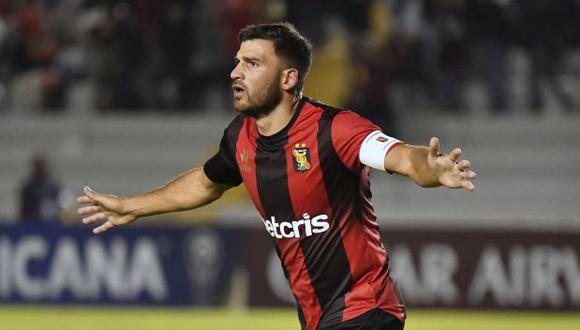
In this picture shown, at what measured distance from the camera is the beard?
5.36 meters

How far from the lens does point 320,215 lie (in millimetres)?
5406

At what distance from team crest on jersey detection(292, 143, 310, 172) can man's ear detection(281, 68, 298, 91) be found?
0.84ft

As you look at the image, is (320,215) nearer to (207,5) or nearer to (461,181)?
(461,181)

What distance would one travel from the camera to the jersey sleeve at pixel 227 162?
5770 mm

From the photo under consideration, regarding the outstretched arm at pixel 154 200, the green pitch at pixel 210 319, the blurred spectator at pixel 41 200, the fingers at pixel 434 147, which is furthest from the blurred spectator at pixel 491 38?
the fingers at pixel 434 147

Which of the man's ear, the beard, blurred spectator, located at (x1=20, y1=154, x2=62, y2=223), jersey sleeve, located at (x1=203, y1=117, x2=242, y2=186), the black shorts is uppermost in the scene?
the man's ear

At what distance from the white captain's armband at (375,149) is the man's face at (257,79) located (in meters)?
0.49

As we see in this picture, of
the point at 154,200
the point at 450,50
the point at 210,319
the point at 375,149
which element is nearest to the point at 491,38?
the point at 450,50

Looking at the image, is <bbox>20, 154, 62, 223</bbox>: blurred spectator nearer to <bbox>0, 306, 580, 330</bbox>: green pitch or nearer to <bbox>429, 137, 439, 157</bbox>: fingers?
<bbox>0, 306, 580, 330</bbox>: green pitch

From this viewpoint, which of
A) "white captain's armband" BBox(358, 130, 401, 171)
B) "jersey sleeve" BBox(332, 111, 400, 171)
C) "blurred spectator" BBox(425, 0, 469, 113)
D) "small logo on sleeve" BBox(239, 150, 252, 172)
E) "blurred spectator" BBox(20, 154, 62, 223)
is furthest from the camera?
"blurred spectator" BBox(425, 0, 469, 113)

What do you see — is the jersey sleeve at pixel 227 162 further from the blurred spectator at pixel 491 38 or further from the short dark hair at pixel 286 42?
the blurred spectator at pixel 491 38

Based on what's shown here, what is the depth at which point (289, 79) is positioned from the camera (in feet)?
17.9

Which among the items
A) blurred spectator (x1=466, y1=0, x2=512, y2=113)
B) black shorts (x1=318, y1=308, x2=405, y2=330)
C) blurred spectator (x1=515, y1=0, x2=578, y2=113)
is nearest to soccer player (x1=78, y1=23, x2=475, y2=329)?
black shorts (x1=318, y1=308, x2=405, y2=330)

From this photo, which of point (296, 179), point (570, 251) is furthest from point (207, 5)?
point (296, 179)
